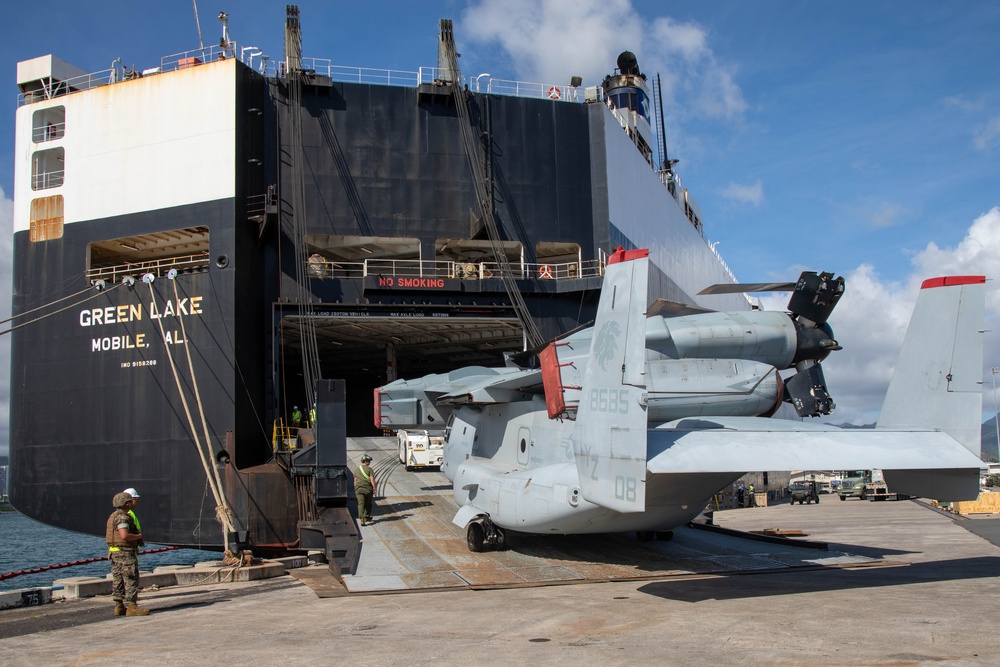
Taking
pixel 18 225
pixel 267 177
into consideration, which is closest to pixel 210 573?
pixel 267 177

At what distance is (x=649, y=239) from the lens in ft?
106

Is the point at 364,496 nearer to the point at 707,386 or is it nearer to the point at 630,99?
the point at 707,386

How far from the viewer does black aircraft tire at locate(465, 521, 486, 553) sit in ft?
45.3

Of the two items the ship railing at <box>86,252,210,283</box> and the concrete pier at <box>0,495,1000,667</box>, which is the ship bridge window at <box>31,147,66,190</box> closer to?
the ship railing at <box>86,252,210,283</box>

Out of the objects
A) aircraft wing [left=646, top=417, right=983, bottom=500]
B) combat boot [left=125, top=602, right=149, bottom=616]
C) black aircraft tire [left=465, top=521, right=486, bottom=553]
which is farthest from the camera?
black aircraft tire [left=465, top=521, right=486, bottom=553]

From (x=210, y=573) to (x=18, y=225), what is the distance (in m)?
18.0

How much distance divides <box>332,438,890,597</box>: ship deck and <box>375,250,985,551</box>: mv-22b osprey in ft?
2.26

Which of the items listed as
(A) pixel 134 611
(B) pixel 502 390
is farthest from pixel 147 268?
(A) pixel 134 611

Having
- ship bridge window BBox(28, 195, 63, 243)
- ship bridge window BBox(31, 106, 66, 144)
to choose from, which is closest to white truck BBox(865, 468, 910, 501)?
ship bridge window BBox(28, 195, 63, 243)

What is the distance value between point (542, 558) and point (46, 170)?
2305 cm

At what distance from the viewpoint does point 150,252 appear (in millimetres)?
27734

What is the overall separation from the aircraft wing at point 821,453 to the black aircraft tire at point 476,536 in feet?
14.6

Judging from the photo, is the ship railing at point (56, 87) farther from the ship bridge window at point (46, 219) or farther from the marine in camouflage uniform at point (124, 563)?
the marine in camouflage uniform at point (124, 563)

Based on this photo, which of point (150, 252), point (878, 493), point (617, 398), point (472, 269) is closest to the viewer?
point (617, 398)
